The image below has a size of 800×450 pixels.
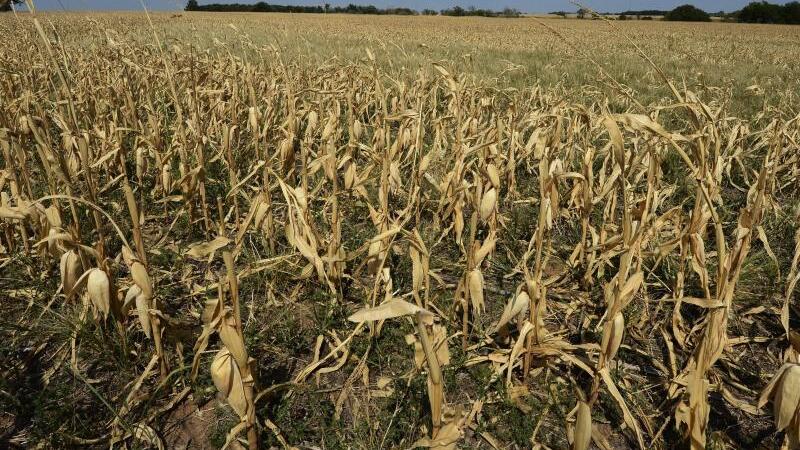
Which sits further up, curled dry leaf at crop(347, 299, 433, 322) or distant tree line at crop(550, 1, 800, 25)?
distant tree line at crop(550, 1, 800, 25)

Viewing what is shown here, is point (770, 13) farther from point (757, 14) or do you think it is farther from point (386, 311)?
point (386, 311)

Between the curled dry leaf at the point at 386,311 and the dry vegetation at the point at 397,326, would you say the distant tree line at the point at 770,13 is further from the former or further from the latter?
the curled dry leaf at the point at 386,311

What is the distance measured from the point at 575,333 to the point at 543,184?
2.91ft

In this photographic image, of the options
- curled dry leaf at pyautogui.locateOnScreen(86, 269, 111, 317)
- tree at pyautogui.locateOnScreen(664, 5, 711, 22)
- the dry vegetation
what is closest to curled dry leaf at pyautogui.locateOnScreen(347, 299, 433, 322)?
the dry vegetation

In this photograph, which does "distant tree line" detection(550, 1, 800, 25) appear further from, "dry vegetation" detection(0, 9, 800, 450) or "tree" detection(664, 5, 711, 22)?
"dry vegetation" detection(0, 9, 800, 450)

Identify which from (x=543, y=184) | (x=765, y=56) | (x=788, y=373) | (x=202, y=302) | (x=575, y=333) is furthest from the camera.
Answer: (x=765, y=56)

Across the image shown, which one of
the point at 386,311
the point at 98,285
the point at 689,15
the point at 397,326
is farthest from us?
the point at 689,15

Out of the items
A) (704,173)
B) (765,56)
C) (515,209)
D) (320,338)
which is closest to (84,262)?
(320,338)

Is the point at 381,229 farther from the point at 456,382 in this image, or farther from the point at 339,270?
the point at 456,382

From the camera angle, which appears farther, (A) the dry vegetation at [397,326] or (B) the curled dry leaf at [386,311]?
(A) the dry vegetation at [397,326]

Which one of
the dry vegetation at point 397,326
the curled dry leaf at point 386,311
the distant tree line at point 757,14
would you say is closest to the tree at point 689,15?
the distant tree line at point 757,14

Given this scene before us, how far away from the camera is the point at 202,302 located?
2.39m

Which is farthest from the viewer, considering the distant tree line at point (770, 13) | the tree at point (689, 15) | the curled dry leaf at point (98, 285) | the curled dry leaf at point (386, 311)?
the tree at point (689, 15)

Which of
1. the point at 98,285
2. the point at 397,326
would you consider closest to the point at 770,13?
the point at 397,326
